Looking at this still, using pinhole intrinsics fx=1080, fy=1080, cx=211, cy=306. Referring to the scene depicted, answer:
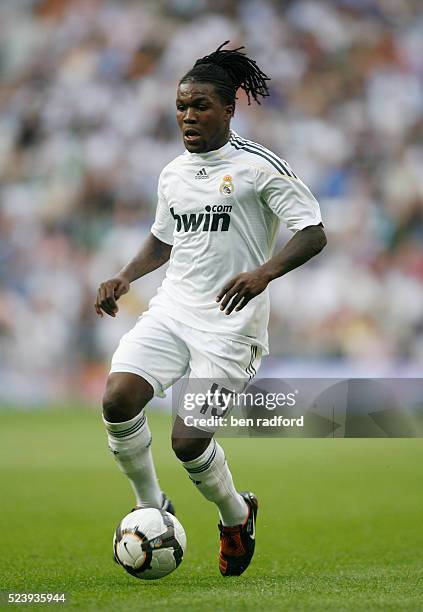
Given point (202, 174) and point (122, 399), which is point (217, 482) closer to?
point (122, 399)

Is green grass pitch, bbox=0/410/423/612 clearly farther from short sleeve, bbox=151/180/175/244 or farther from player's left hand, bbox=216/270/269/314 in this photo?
short sleeve, bbox=151/180/175/244

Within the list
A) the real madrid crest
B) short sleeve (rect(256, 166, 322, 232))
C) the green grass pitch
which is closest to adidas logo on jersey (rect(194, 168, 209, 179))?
the real madrid crest

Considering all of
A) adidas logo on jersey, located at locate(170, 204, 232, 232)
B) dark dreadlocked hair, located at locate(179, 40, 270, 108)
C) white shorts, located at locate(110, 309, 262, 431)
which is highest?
dark dreadlocked hair, located at locate(179, 40, 270, 108)

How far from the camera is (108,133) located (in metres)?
17.6

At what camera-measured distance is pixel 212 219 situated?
5.14 meters

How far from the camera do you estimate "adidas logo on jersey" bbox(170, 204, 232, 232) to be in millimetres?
5113

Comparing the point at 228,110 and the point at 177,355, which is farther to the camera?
the point at 228,110

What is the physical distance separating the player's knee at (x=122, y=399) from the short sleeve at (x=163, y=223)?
973 millimetres

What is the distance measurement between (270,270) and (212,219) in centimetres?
50

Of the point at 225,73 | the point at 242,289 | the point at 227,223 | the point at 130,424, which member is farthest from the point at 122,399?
the point at 225,73

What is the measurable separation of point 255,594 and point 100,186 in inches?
533

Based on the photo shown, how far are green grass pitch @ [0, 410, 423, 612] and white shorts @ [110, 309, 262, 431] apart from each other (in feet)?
3.08

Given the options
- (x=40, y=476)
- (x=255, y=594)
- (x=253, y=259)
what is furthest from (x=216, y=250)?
(x=40, y=476)

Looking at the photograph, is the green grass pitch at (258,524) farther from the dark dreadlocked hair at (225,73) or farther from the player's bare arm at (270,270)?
the dark dreadlocked hair at (225,73)
